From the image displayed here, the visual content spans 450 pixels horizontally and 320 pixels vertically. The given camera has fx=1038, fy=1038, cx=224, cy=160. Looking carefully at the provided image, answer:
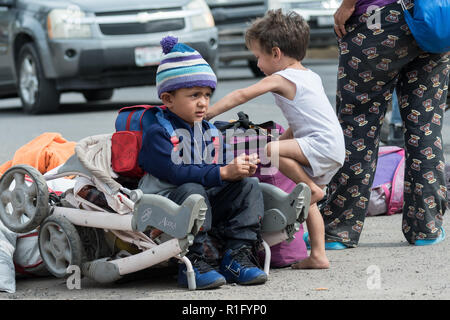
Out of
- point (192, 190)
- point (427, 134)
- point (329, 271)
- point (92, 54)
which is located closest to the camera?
point (192, 190)

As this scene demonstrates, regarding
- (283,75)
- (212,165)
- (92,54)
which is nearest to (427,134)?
(283,75)

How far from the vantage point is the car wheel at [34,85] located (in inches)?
455

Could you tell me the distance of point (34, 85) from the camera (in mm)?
11773

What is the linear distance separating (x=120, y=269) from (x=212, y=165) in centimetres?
58

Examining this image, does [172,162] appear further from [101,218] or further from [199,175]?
[101,218]

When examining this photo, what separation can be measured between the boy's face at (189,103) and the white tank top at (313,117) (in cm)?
41

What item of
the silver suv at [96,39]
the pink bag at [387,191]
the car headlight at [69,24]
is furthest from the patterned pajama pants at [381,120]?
the car headlight at [69,24]

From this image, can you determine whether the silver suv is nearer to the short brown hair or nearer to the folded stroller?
the short brown hair

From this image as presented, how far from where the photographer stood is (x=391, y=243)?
5.32 metres

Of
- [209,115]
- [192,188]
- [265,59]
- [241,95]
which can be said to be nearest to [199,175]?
[192,188]

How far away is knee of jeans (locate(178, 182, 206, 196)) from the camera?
430 cm

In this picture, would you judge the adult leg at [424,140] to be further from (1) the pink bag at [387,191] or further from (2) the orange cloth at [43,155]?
(2) the orange cloth at [43,155]

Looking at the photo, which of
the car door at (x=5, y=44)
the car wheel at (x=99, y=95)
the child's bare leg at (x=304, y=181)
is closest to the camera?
the child's bare leg at (x=304, y=181)
